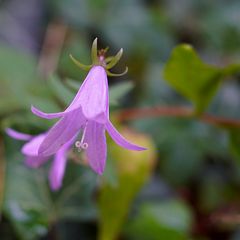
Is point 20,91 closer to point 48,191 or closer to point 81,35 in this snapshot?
point 48,191

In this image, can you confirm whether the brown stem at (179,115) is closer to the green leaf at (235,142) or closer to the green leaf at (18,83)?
the green leaf at (235,142)

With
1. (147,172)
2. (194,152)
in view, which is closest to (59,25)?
(194,152)

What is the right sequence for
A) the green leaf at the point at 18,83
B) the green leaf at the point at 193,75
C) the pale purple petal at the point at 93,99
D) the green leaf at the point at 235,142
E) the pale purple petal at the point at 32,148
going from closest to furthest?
the pale purple petal at the point at 93,99
the pale purple petal at the point at 32,148
the green leaf at the point at 193,75
the green leaf at the point at 235,142
the green leaf at the point at 18,83

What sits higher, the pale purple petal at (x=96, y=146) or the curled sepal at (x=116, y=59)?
the curled sepal at (x=116, y=59)

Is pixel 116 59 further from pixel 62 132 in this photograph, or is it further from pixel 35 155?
pixel 35 155

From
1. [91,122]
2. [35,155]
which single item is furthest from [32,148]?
[91,122]

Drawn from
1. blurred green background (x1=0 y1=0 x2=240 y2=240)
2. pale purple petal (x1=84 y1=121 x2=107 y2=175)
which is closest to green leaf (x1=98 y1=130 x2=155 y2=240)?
blurred green background (x1=0 y1=0 x2=240 y2=240)

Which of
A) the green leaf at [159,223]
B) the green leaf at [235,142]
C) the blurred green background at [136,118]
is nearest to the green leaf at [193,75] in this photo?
the blurred green background at [136,118]

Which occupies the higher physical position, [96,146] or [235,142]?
[235,142]
